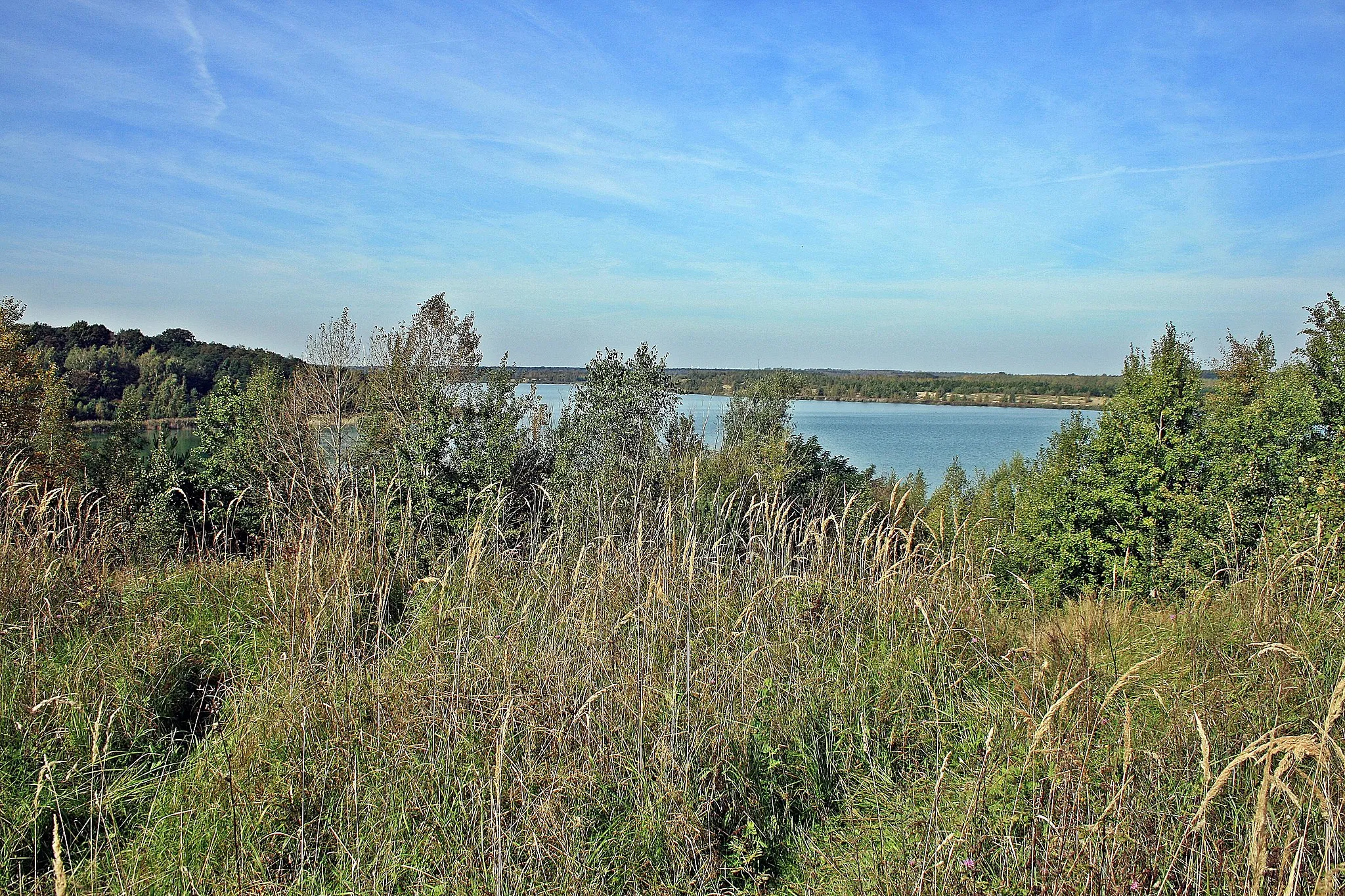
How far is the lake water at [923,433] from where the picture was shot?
74.9 m

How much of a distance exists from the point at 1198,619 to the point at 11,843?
5997 millimetres

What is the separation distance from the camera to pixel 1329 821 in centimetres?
195

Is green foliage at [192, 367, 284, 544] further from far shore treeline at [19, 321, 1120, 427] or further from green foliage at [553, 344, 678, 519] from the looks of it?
green foliage at [553, 344, 678, 519]

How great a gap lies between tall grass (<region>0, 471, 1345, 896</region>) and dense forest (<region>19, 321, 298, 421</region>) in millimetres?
33247

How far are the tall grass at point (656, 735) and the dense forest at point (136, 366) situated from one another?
33.2 metres

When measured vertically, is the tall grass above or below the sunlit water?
above

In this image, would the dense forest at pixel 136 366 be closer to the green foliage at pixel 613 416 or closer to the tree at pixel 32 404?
the tree at pixel 32 404

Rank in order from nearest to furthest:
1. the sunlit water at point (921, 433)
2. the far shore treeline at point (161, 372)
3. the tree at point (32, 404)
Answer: the tree at point (32, 404) < the far shore treeline at point (161, 372) < the sunlit water at point (921, 433)

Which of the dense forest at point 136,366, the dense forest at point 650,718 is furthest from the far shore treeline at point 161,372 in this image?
the dense forest at point 650,718

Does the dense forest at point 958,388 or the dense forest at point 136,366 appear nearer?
the dense forest at point 136,366

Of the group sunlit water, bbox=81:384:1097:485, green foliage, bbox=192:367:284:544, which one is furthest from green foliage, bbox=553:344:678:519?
green foliage, bbox=192:367:284:544

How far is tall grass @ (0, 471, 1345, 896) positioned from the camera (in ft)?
8.55

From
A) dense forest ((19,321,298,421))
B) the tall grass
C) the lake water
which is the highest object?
dense forest ((19,321,298,421))

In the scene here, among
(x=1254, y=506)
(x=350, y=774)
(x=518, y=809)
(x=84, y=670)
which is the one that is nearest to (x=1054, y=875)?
(x=518, y=809)
